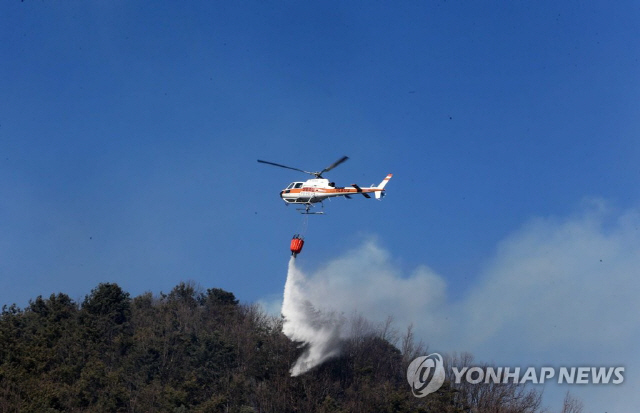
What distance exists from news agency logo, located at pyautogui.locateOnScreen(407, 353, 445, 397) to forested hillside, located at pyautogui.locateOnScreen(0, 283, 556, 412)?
63.2 inches

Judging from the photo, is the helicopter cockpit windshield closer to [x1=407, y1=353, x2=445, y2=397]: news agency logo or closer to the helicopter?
the helicopter

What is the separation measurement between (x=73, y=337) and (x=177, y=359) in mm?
11528

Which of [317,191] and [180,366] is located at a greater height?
[317,191]

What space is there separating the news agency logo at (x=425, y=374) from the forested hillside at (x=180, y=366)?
1.61m

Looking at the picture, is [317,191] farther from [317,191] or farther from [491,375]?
[491,375]

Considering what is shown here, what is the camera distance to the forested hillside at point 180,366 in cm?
7156

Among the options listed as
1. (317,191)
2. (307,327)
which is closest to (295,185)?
(317,191)

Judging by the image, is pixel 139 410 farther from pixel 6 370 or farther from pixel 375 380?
pixel 375 380

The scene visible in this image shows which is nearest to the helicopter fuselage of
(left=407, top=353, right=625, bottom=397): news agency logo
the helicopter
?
the helicopter

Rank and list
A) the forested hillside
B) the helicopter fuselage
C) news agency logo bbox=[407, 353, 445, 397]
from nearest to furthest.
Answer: the helicopter fuselage < the forested hillside < news agency logo bbox=[407, 353, 445, 397]

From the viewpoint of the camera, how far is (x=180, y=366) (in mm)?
90938

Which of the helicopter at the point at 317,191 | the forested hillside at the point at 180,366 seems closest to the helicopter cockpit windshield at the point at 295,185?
the helicopter at the point at 317,191

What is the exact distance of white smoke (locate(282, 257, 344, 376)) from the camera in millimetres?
80438

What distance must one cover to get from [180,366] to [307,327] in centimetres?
1465
